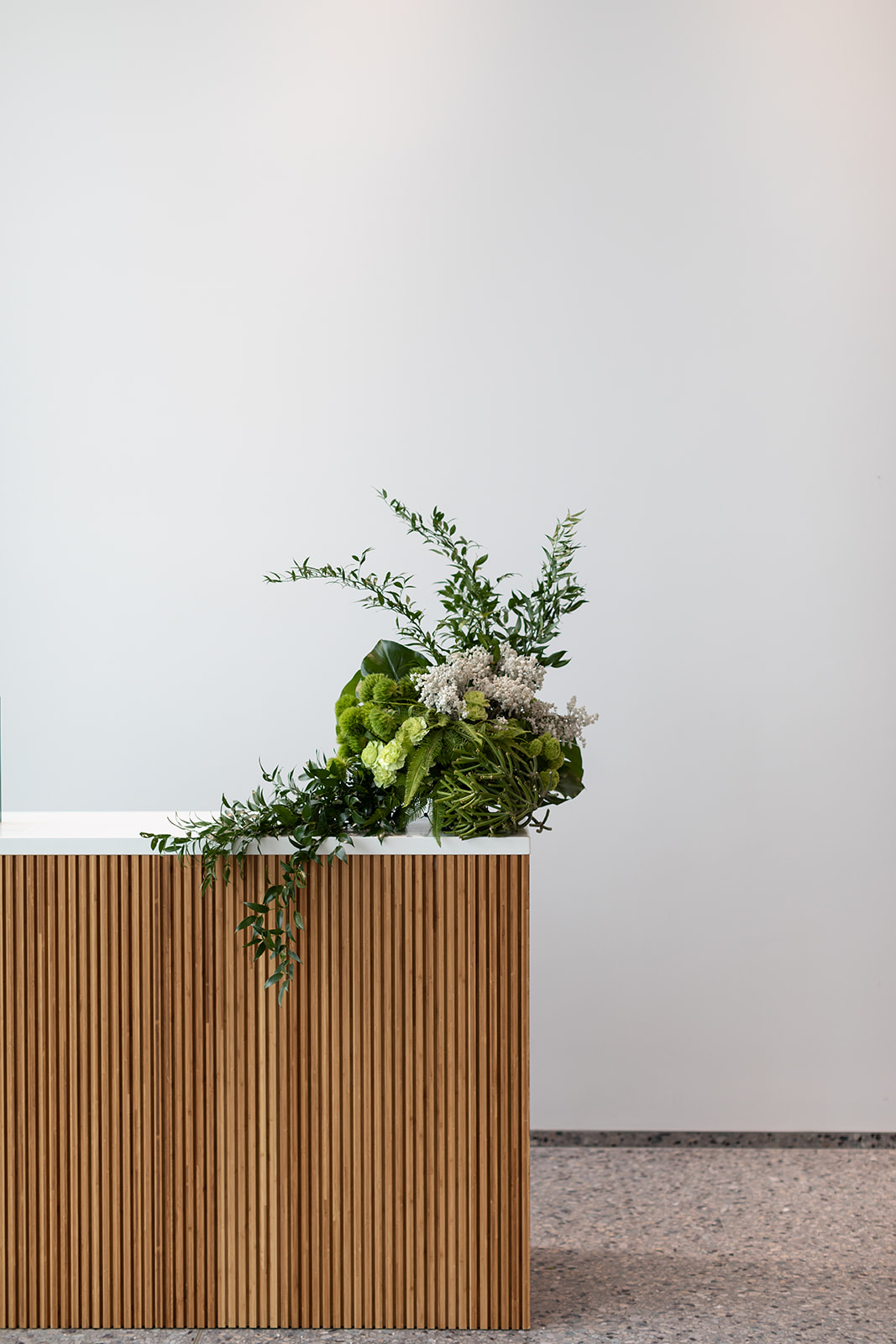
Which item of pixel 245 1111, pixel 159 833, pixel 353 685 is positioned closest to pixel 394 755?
pixel 353 685

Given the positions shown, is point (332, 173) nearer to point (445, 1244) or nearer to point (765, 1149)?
point (445, 1244)

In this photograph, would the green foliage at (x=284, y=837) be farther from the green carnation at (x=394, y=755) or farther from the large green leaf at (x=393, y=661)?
the large green leaf at (x=393, y=661)

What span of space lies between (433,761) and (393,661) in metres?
0.28

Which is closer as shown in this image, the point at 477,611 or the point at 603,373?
the point at 477,611

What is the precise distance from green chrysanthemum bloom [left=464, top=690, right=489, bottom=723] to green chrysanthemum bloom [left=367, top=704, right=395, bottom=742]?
0.46 feet

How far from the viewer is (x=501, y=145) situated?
111 inches

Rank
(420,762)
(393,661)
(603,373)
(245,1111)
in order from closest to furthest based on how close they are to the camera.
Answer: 1. (420,762)
2. (245,1111)
3. (393,661)
4. (603,373)

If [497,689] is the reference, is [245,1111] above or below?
below

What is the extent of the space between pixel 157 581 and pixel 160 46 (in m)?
1.50

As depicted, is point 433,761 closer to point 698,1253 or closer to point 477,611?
point 477,611

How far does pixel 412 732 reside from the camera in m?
1.68

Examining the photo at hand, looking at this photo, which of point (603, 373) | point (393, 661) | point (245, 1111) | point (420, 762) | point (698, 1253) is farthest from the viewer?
point (603, 373)

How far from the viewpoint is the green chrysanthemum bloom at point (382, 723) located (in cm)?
173

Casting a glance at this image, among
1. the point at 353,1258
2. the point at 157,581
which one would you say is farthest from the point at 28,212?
the point at 353,1258
